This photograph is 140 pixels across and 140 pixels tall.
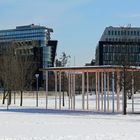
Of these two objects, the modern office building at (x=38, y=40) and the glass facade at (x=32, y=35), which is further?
the glass facade at (x=32, y=35)

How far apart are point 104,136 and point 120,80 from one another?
1669 centimetres

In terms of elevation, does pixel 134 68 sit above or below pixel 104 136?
above

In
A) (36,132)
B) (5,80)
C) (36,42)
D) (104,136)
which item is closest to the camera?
(104,136)

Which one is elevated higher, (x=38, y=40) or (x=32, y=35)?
(x=32, y=35)

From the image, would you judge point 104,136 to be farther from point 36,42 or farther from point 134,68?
point 36,42

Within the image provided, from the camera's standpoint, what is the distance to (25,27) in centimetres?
17725

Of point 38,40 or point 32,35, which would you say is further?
point 32,35

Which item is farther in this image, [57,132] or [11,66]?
[11,66]

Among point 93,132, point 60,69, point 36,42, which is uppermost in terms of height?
point 36,42

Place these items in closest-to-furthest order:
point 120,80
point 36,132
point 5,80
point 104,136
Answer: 1. point 104,136
2. point 36,132
3. point 120,80
4. point 5,80

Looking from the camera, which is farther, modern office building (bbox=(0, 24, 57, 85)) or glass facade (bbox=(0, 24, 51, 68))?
glass facade (bbox=(0, 24, 51, 68))

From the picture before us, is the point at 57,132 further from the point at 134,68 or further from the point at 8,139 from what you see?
the point at 134,68

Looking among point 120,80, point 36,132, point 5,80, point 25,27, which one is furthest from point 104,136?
point 25,27

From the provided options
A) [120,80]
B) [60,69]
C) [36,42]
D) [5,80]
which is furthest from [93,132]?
[36,42]
